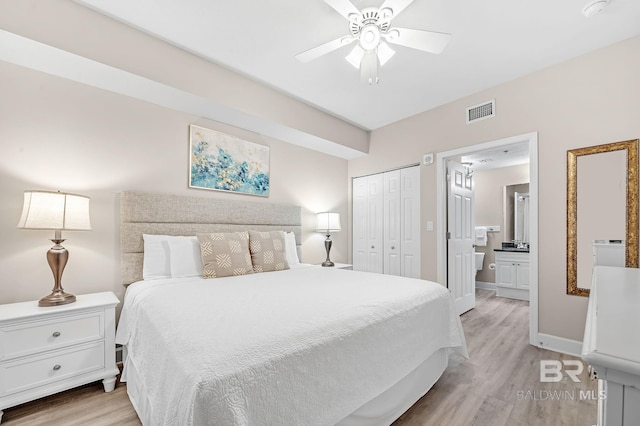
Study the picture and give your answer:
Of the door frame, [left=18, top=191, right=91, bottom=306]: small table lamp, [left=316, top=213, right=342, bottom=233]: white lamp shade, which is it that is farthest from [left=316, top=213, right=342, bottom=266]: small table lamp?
[left=18, top=191, right=91, bottom=306]: small table lamp

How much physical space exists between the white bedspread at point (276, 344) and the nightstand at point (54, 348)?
0.17m

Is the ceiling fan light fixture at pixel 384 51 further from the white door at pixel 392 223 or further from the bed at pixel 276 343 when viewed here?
the white door at pixel 392 223

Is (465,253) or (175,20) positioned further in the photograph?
(465,253)

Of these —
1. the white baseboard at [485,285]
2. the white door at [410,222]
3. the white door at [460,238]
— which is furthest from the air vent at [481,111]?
the white baseboard at [485,285]

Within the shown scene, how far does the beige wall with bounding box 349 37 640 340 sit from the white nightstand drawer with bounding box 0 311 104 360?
3.81m

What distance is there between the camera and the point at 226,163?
3.22 m

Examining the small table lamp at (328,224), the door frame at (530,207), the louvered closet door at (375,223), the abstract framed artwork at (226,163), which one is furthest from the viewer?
the louvered closet door at (375,223)

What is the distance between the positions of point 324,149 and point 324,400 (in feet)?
11.5

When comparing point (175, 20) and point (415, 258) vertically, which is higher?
point (175, 20)

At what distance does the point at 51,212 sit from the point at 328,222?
9.34ft

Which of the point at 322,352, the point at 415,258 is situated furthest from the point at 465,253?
the point at 322,352

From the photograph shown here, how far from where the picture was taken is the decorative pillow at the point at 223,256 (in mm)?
2485

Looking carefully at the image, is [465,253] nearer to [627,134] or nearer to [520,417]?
[627,134]

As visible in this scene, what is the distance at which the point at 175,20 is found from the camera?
214 centimetres
